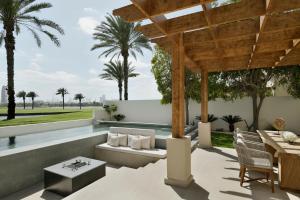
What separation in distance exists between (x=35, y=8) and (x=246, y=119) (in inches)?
611

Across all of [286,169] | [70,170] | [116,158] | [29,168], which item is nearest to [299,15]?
[286,169]

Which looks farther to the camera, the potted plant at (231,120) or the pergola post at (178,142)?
the potted plant at (231,120)

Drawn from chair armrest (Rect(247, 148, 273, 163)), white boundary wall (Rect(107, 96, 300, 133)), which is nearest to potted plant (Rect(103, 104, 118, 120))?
white boundary wall (Rect(107, 96, 300, 133))

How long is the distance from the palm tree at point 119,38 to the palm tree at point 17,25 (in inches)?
167

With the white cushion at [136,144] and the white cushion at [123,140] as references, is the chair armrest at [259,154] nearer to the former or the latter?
the white cushion at [136,144]

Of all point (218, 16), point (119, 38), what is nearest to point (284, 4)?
point (218, 16)

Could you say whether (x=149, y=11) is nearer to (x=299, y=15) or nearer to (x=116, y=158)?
(x=299, y=15)

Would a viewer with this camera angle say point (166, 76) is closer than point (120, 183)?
No

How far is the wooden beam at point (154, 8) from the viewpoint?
2947mm

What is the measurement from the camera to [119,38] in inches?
672

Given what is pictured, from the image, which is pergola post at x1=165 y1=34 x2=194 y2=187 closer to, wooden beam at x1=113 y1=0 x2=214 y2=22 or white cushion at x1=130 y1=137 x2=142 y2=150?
wooden beam at x1=113 y1=0 x2=214 y2=22

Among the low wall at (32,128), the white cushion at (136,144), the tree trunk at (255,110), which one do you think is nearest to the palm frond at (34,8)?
the low wall at (32,128)

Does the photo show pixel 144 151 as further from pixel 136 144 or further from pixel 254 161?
pixel 254 161

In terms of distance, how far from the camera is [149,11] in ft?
10.5
